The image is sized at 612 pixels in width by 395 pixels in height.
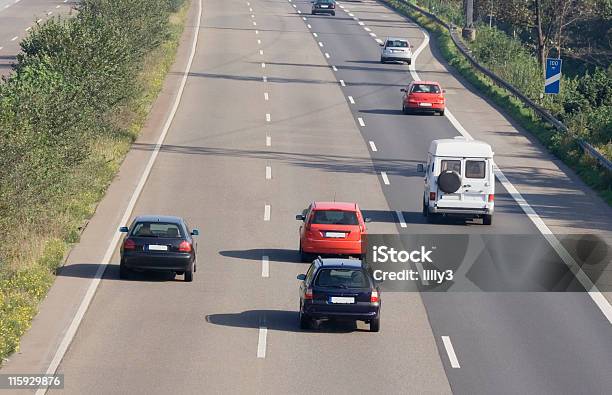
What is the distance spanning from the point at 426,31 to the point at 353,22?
9.02 m

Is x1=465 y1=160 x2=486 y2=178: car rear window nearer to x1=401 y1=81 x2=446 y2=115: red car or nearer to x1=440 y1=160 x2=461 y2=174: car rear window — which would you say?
x1=440 y1=160 x2=461 y2=174: car rear window

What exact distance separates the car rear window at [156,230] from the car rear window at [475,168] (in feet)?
33.5

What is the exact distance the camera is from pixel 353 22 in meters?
97.4

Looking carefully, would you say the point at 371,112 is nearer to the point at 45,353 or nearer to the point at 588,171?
the point at 588,171

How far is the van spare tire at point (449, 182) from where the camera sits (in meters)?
35.9

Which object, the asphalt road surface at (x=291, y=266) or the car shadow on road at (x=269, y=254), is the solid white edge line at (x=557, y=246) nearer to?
the asphalt road surface at (x=291, y=266)

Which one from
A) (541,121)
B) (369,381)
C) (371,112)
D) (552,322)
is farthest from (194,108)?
(369,381)

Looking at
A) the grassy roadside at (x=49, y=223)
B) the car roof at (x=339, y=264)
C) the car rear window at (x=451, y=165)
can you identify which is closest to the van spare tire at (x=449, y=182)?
the car rear window at (x=451, y=165)

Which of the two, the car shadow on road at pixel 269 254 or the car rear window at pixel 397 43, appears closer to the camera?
the car shadow on road at pixel 269 254

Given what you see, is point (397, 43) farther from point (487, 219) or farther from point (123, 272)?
point (123, 272)

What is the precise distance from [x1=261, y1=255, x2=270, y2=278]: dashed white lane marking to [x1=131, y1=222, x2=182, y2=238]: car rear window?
7.89 ft

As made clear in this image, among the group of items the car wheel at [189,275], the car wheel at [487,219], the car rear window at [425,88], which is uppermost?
the car wheel at [189,275]

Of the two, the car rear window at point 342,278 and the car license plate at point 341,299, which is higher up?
the car rear window at point 342,278

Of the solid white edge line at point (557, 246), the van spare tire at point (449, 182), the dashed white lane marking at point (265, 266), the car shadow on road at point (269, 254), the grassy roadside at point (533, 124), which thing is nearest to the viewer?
the solid white edge line at point (557, 246)
